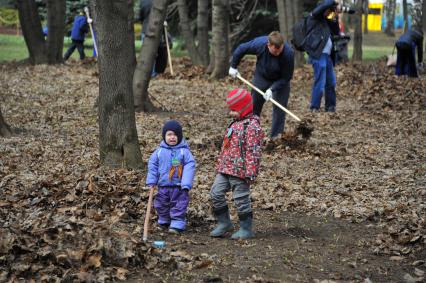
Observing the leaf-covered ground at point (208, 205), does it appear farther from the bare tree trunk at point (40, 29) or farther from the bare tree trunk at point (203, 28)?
the bare tree trunk at point (40, 29)

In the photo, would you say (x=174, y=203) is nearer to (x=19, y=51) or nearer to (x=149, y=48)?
(x=149, y=48)

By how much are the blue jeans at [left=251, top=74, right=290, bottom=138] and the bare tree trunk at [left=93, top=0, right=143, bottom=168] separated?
10.9ft

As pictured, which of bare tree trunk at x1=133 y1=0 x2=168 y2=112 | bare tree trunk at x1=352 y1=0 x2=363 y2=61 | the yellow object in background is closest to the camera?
bare tree trunk at x1=133 y1=0 x2=168 y2=112

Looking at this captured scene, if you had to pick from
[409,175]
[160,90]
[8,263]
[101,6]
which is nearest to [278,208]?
[409,175]

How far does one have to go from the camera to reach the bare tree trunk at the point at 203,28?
76.2 ft

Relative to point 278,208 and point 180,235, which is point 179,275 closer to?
point 180,235

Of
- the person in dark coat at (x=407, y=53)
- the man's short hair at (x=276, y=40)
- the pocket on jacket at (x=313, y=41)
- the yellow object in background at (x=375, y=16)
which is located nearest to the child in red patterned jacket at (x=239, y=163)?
the man's short hair at (x=276, y=40)

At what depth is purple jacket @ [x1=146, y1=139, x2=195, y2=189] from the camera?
7.57 m

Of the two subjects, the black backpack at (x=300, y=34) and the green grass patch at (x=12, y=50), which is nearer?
the black backpack at (x=300, y=34)

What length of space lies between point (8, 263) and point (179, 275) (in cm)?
131

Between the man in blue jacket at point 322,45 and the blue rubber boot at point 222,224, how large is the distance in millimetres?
8737

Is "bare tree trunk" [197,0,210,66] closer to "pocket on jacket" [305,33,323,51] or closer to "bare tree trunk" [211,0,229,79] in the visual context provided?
"bare tree trunk" [211,0,229,79]

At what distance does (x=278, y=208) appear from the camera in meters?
9.02

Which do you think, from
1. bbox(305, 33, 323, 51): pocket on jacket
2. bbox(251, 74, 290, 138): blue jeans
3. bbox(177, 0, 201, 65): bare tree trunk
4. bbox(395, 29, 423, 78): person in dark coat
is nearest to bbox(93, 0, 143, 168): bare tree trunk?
bbox(251, 74, 290, 138): blue jeans
